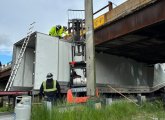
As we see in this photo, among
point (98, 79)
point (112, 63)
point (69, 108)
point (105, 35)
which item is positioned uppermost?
point (105, 35)

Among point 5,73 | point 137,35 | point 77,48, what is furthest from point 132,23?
point 5,73

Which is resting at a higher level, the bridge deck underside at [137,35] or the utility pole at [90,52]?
the bridge deck underside at [137,35]

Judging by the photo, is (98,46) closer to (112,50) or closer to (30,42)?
(112,50)

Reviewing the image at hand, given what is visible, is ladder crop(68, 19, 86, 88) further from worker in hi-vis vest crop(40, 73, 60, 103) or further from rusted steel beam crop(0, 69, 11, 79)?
rusted steel beam crop(0, 69, 11, 79)

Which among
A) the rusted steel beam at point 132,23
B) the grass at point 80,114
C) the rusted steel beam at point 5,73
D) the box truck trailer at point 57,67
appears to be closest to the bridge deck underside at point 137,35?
the rusted steel beam at point 132,23

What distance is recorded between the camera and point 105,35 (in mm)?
14438

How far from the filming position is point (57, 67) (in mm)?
11914

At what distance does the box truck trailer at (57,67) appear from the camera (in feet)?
36.6

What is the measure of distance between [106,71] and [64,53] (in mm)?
4167

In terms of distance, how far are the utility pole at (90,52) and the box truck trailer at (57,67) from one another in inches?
116

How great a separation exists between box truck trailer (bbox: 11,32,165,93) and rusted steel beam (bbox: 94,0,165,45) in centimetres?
194

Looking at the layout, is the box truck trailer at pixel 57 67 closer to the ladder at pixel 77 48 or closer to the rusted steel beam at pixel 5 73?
the ladder at pixel 77 48

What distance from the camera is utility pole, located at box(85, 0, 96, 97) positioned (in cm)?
838

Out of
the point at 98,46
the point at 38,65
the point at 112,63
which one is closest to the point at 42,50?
the point at 38,65
